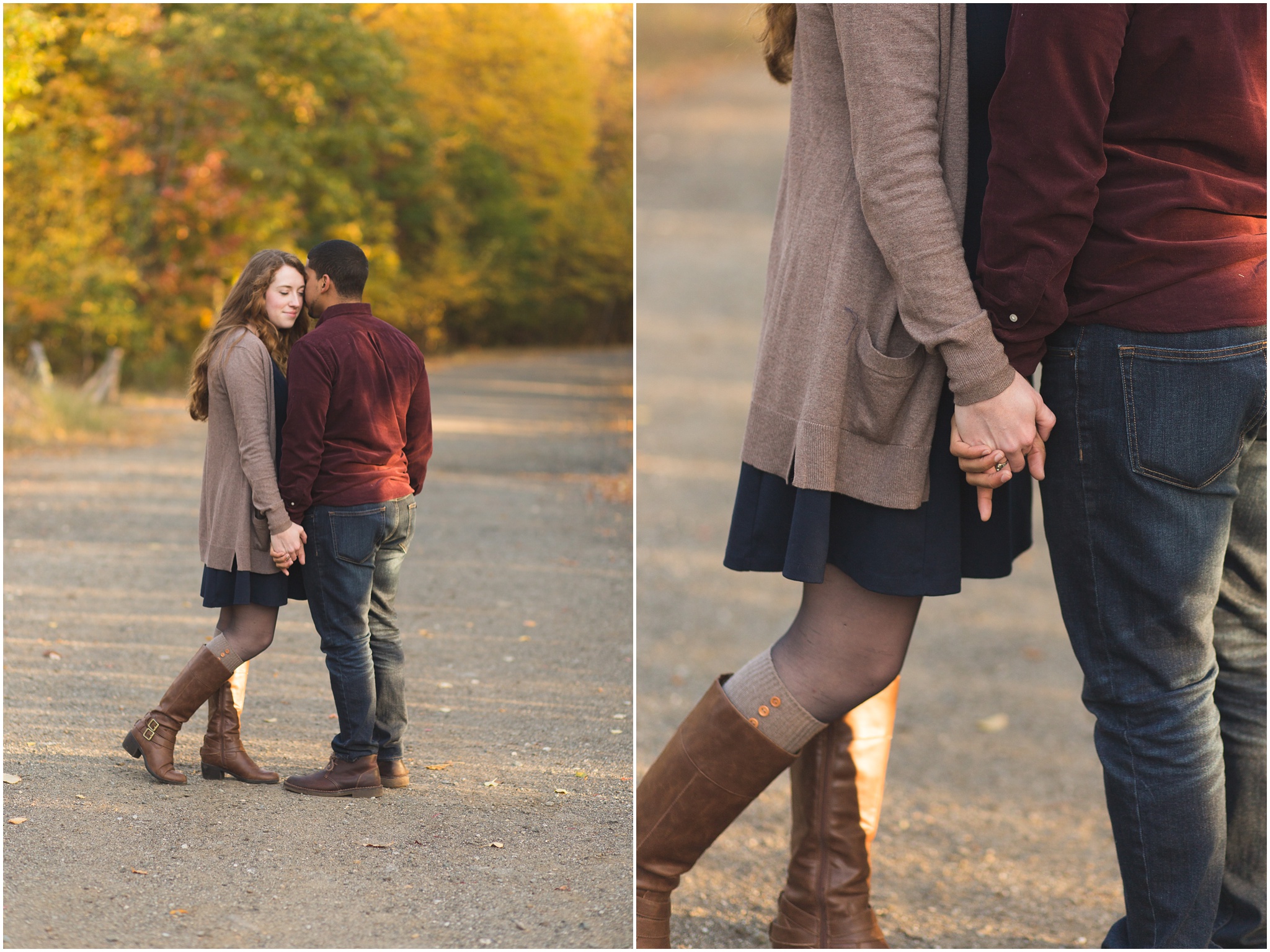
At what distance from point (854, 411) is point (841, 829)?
0.87 m

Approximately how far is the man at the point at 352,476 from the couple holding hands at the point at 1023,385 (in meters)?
0.54

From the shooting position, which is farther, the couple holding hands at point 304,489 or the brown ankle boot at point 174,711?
the brown ankle boot at point 174,711

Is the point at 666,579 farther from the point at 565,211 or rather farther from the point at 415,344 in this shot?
the point at 415,344

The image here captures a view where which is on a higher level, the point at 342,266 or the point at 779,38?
the point at 779,38

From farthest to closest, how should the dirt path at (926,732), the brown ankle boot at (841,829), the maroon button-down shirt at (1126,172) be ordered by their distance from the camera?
the dirt path at (926,732) < the brown ankle boot at (841,829) < the maroon button-down shirt at (1126,172)

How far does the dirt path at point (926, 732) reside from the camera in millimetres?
2691

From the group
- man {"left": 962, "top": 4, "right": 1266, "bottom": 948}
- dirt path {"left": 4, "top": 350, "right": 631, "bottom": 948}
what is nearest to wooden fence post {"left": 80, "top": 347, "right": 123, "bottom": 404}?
dirt path {"left": 4, "top": 350, "right": 631, "bottom": 948}

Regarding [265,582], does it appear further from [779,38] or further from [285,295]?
[779,38]

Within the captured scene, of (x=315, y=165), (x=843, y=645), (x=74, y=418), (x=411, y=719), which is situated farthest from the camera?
(x=315, y=165)

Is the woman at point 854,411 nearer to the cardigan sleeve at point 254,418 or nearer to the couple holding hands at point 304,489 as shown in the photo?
the couple holding hands at point 304,489

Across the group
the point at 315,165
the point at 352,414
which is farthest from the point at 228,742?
the point at 315,165

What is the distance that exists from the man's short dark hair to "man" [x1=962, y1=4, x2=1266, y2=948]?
1.03 meters

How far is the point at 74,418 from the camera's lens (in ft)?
15.3

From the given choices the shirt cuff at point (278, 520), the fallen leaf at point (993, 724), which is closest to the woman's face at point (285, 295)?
the shirt cuff at point (278, 520)
